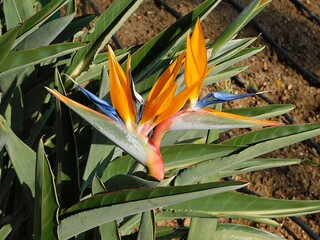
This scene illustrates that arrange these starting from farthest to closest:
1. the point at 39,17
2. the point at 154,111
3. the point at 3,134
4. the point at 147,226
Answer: the point at 39,17, the point at 147,226, the point at 3,134, the point at 154,111

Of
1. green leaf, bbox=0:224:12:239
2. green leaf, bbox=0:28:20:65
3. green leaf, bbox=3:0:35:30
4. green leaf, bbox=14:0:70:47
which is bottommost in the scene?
green leaf, bbox=0:224:12:239

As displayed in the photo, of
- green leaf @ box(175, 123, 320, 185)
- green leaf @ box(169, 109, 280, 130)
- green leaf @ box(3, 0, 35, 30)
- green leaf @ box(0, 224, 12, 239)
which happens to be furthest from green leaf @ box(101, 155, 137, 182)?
green leaf @ box(3, 0, 35, 30)

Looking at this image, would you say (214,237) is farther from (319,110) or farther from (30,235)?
(319,110)

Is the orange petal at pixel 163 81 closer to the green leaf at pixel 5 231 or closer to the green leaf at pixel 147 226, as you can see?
the green leaf at pixel 147 226

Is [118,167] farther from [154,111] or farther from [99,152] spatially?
[154,111]

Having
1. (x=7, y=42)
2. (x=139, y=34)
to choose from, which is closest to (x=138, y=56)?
(x=7, y=42)

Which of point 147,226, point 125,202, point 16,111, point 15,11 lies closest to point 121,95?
point 125,202

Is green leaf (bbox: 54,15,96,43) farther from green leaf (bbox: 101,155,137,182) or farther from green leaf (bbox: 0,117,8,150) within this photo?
green leaf (bbox: 0,117,8,150)
